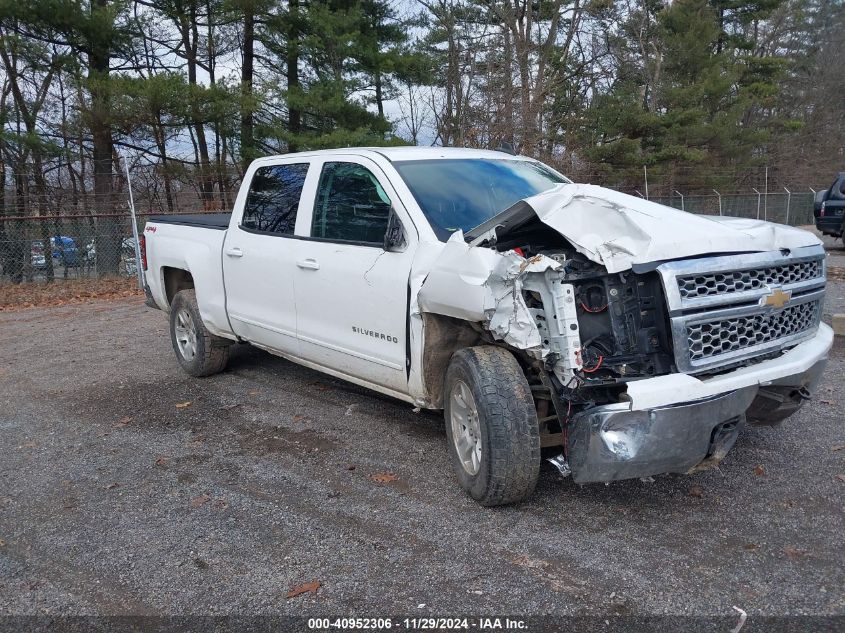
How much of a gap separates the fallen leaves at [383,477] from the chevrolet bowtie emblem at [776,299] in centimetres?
223

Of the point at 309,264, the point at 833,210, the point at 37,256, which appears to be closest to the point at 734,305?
the point at 309,264

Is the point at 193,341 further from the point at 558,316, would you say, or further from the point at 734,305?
the point at 734,305

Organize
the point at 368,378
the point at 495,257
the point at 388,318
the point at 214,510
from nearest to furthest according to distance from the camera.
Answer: the point at 495,257 → the point at 214,510 → the point at 388,318 → the point at 368,378

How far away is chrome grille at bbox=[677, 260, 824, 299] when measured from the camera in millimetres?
3299

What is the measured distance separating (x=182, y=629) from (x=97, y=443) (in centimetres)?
262

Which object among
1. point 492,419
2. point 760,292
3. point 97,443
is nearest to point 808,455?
point 760,292

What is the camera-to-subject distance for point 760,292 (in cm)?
348

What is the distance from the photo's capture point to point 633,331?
3.34m

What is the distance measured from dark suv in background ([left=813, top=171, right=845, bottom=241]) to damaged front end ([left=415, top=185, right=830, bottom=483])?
14.7 m

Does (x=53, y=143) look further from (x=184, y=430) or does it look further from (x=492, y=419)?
(x=492, y=419)

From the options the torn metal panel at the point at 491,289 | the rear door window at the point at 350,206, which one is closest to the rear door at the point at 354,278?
the rear door window at the point at 350,206

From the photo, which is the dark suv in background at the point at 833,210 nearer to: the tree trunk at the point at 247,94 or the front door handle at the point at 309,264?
the tree trunk at the point at 247,94

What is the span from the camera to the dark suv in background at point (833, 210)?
1625cm

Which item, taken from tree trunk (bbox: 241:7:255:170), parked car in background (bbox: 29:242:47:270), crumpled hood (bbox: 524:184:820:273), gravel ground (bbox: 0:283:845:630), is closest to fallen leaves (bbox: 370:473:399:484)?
gravel ground (bbox: 0:283:845:630)
